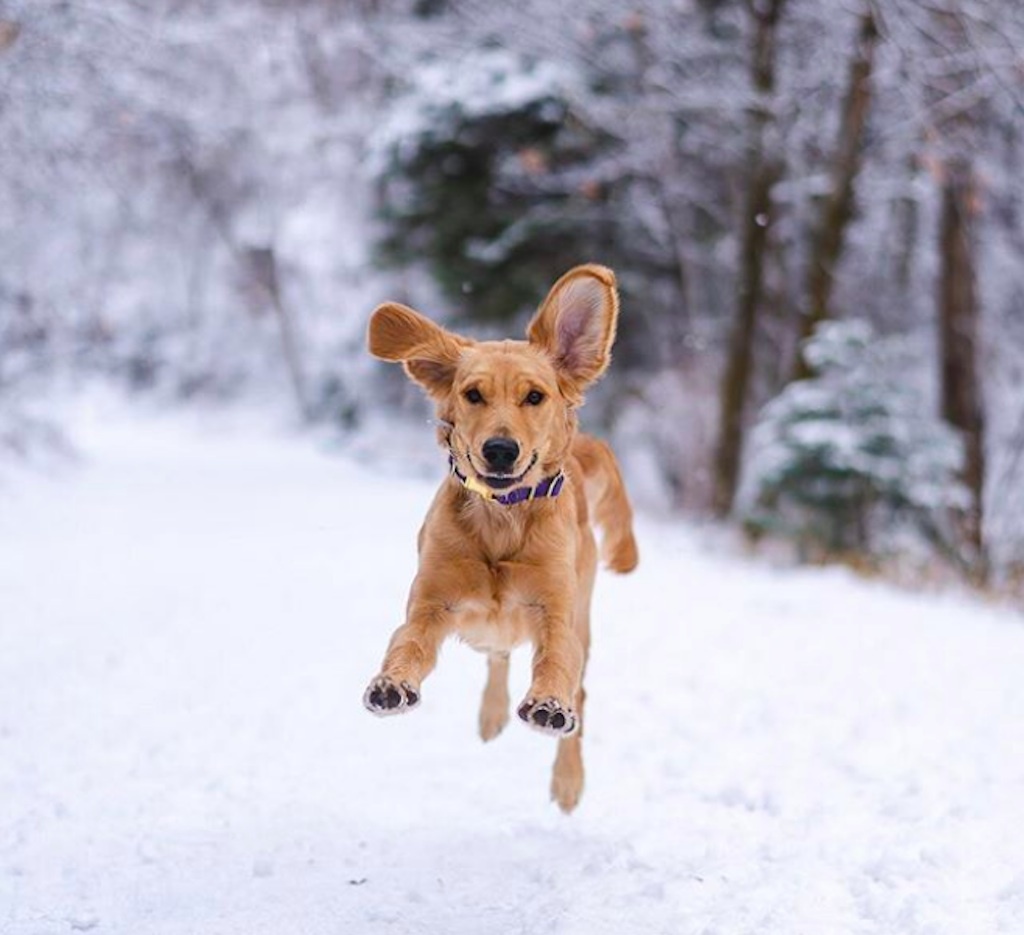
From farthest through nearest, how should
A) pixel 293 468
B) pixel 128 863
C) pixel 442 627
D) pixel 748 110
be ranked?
pixel 293 468 → pixel 748 110 → pixel 128 863 → pixel 442 627

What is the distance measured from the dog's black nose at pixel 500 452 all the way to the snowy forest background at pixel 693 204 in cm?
805

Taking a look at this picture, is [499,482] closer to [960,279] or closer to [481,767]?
[481,767]

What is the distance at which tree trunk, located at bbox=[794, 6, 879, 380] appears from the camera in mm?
11938

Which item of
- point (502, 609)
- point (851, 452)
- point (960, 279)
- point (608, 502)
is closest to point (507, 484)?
point (502, 609)

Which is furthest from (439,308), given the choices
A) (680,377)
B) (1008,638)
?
(1008,638)

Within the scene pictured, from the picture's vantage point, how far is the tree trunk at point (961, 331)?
1291cm

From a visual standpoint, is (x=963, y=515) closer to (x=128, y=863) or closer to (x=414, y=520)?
(x=414, y=520)

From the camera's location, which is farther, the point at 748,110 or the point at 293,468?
the point at 293,468

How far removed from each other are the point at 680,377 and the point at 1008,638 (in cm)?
928

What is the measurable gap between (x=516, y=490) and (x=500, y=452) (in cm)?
32

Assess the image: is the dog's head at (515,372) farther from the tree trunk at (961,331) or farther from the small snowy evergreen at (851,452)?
the tree trunk at (961,331)

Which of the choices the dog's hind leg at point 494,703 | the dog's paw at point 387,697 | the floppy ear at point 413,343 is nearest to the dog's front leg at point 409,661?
the dog's paw at point 387,697

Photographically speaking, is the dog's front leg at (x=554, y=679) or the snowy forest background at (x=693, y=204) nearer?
the dog's front leg at (x=554, y=679)

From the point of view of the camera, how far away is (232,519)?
12.5 meters
